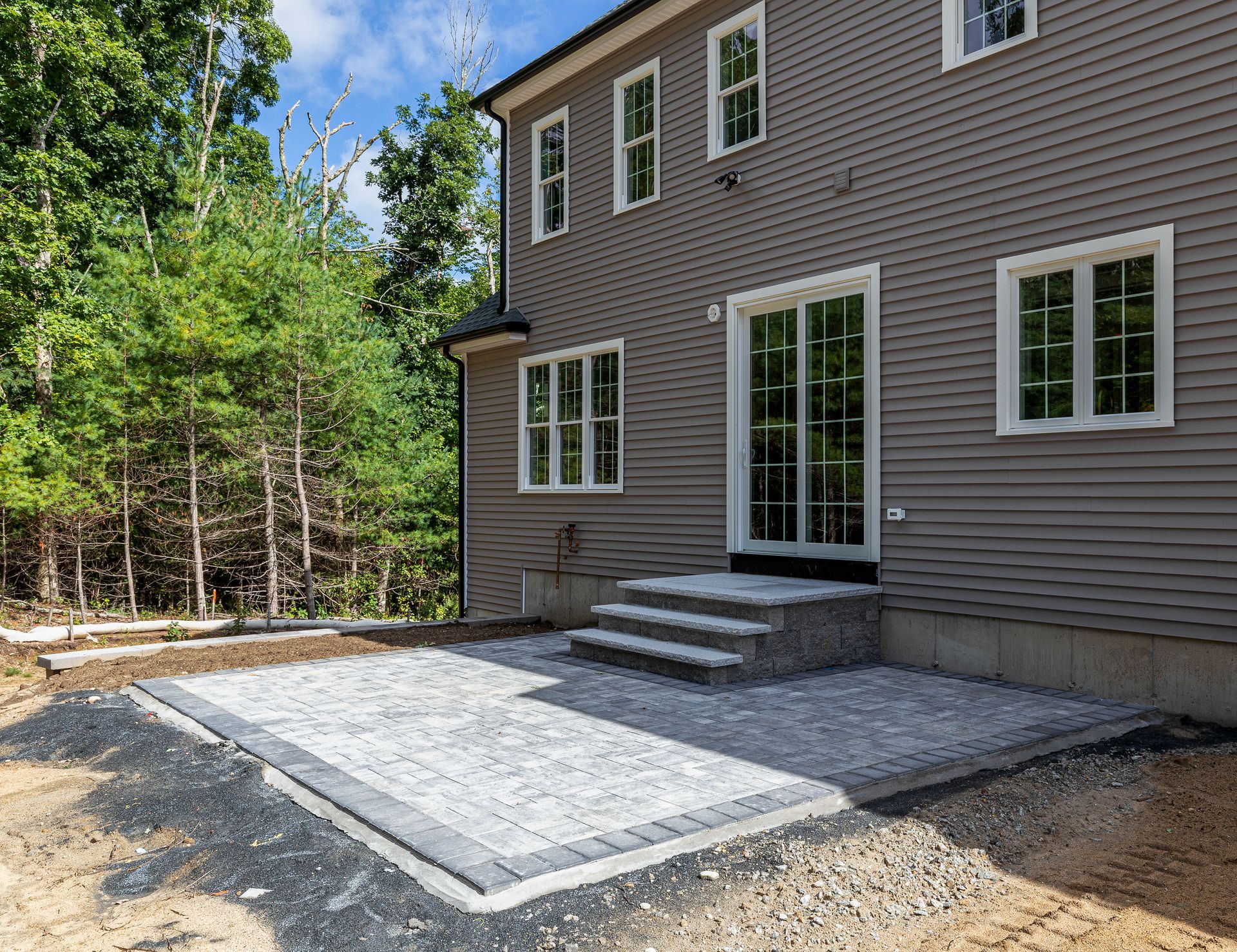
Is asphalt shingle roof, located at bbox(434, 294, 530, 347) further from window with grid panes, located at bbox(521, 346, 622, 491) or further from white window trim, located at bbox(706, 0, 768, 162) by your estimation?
white window trim, located at bbox(706, 0, 768, 162)

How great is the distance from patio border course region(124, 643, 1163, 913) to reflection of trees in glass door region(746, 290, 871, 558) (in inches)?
96.1

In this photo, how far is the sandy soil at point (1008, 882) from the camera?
2.60m

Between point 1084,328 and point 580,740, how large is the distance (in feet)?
13.4

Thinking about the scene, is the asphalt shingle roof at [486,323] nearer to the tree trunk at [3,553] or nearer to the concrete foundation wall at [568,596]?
the concrete foundation wall at [568,596]

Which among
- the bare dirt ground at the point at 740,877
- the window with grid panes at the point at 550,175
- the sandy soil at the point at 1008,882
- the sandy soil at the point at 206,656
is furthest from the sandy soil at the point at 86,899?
the window with grid panes at the point at 550,175

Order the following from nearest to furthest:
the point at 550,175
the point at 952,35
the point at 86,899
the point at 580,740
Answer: the point at 86,899 → the point at 580,740 → the point at 952,35 → the point at 550,175

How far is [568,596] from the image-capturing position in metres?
10.2

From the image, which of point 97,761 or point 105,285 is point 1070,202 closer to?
point 97,761

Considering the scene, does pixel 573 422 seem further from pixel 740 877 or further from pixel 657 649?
pixel 740 877

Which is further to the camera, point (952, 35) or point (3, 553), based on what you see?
point (3, 553)

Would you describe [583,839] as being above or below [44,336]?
below

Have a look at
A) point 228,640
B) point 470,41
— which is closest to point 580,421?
point 228,640

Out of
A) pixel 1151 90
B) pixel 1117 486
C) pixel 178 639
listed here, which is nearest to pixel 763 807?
pixel 1117 486

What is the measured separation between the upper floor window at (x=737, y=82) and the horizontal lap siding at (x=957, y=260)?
15cm
